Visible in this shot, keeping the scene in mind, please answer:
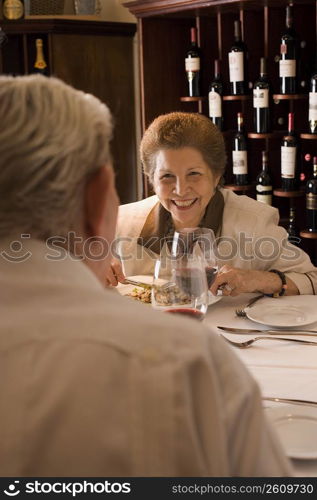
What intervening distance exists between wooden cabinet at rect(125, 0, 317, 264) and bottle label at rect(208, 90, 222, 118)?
0.31ft

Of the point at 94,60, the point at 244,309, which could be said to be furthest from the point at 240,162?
the point at 244,309

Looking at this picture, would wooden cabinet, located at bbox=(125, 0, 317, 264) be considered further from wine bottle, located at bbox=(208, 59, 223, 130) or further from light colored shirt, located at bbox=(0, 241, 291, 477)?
light colored shirt, located at bbox=(0, 241, 291, 477)

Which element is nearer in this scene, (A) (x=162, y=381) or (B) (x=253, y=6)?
(A) (x=162, y=381)

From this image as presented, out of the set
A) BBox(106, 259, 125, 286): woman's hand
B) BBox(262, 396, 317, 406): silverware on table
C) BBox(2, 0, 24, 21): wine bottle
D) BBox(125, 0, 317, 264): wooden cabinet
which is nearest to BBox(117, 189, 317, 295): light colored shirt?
BBox(106, 259, 125, 286): woman's hand

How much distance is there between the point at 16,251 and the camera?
77 centimetres

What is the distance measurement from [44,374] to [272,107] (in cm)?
362

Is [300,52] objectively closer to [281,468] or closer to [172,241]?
[172,241]

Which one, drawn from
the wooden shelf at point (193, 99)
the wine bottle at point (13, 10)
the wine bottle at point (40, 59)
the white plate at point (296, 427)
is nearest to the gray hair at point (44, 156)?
the white plate at point (296, 427)

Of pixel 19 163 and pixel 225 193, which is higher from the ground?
pixel 19 163

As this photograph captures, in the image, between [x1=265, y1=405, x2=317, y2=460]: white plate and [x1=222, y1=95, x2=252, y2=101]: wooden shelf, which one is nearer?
[x1=265, y1=405, x2=317, y2=460]: white plate

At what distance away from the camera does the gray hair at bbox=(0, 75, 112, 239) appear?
0.76 meters

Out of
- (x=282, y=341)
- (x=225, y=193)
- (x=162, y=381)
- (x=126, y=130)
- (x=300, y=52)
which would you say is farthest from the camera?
(x=126, y=130)

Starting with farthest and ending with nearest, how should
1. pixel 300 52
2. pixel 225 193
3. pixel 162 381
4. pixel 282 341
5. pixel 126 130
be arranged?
pixel 126 130 < pixel 300 52 < pixel 225 193 < pixel 282 341 < pixel 162 381

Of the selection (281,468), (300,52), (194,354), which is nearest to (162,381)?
(194,354)
